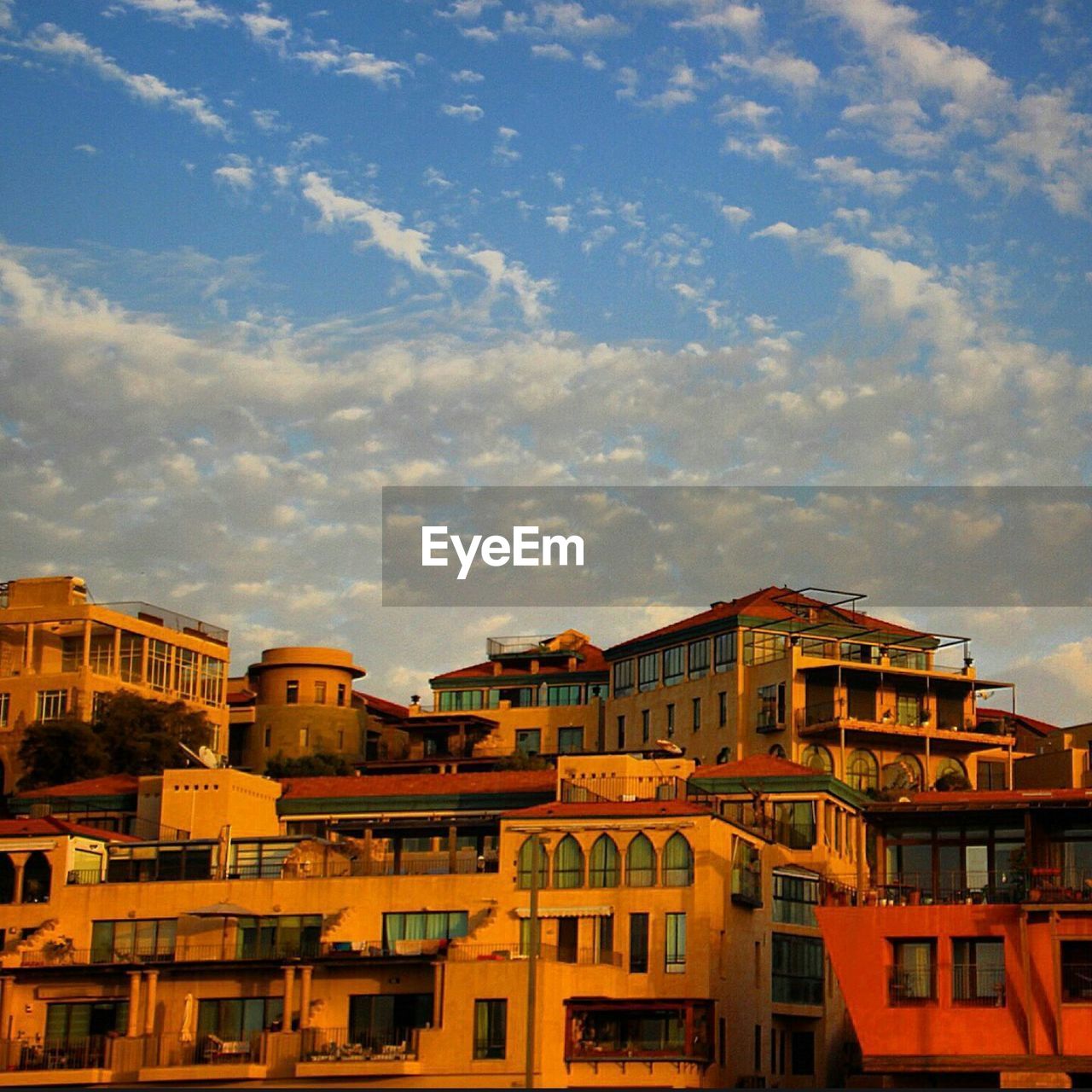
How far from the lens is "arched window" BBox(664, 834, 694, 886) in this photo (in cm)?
8219

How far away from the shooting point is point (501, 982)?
76.1 meters

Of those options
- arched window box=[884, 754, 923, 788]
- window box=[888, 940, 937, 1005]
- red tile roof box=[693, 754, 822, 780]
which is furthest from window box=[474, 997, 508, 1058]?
arched window box=[884, 754, 923, 788]

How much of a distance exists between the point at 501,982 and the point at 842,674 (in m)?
41.3

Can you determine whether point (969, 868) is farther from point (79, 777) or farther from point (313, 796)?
point (79, 777)

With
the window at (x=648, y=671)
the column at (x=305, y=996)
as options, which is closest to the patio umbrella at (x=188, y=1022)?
the column at (x=305, y=996)

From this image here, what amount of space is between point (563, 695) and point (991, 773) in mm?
23604

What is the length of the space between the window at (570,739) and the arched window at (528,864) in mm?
40649

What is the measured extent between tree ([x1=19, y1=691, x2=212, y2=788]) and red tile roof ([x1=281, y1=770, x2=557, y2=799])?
11595 mm

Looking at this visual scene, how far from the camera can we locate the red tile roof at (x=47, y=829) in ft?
292

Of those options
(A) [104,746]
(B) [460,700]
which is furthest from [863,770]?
(A) [104,746]

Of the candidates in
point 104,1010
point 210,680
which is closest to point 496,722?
point 210,680

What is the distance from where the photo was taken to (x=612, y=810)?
84.8m

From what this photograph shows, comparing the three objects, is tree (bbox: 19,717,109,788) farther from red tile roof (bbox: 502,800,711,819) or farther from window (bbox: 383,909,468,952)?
red tile roof (bbox: 502,800,711,819)

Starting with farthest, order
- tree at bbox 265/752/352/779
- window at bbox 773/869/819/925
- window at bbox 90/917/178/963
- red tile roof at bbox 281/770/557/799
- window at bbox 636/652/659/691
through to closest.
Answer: window at bbox 636/652/659/691
tree at bbox 265/752/352/779
red tile roof at bbox 281/770/557/799
window at bbox 773/869/819/925
window at bbox 90/917/178/963
